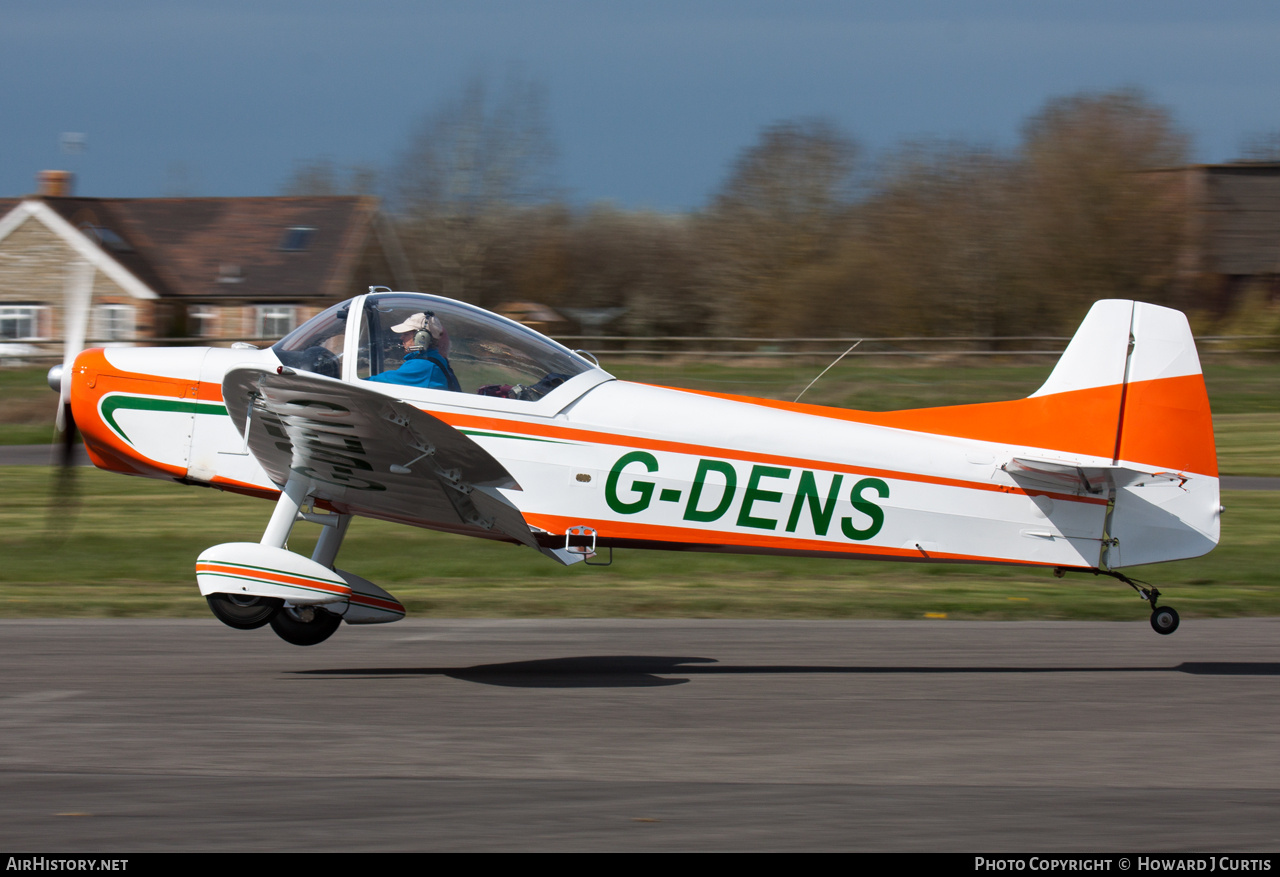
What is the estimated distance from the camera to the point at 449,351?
6535 millimetres

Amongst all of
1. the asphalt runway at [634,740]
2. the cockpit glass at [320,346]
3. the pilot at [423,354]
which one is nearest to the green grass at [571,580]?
the asphalt runway at [634,740]

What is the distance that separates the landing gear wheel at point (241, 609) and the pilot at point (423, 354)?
141cm

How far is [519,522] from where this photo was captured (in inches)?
255

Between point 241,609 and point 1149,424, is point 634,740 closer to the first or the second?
point 241,609

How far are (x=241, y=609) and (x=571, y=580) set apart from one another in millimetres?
3998

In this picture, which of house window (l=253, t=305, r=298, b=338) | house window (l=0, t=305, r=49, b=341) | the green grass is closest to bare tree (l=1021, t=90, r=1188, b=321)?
the green grass

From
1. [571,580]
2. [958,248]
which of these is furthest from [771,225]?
[571,580]

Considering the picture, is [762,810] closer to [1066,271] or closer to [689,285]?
[1066,271]

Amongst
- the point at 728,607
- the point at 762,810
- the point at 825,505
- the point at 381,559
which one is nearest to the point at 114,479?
the point at 381,559

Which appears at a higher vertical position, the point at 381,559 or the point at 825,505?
the point at 825,505

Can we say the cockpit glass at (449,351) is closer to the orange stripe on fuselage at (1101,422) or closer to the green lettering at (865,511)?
the orange stripe on fuselage at (1101,422)

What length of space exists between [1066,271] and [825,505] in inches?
1015

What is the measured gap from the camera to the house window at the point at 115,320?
3400cm

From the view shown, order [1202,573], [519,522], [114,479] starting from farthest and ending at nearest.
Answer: [114,479]
[1202,573]
[519,522]
